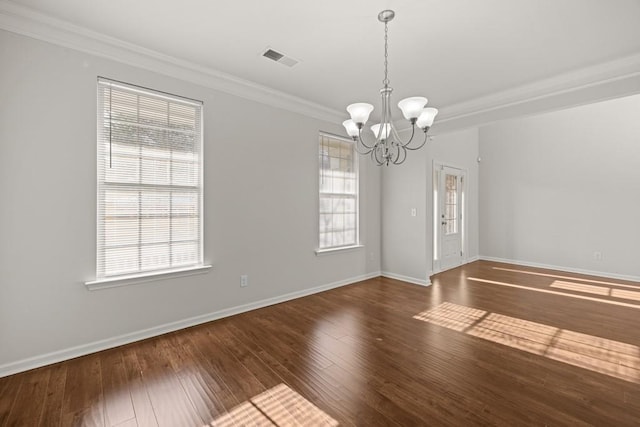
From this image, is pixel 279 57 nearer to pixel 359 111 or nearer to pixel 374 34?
pixel 374 34

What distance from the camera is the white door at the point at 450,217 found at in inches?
220

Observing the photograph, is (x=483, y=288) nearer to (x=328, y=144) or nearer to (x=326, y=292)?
(x=326, y=292)

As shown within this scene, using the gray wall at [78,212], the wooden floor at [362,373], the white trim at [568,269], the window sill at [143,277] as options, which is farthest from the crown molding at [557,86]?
the window sill at [143,277]

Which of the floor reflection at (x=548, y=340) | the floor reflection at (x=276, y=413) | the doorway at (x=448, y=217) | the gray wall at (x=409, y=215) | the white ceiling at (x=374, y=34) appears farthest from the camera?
the doorway at (x=448, y=217)

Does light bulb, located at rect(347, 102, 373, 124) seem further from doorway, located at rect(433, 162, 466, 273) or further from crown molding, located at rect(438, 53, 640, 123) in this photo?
doorway, located at rect(433, 162, 466, 273)

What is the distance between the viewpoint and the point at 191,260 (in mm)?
3084

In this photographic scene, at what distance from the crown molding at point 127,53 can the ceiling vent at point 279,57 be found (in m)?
0.60

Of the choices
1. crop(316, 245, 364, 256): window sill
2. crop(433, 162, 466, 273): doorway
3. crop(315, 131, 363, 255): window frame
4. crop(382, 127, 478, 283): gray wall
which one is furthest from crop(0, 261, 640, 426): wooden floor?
crop(433, 162, 466, 273): doorway

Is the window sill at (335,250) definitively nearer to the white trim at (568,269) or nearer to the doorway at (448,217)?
the doorway at (448,217)

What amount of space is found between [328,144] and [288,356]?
3086mm

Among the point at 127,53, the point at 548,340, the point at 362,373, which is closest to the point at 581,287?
the point at 548,340

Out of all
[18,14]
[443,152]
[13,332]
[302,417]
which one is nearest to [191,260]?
[13,332]

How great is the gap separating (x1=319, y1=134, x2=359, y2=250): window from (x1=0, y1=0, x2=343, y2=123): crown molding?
93 centimetres

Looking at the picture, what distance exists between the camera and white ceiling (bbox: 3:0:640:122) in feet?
6.91
